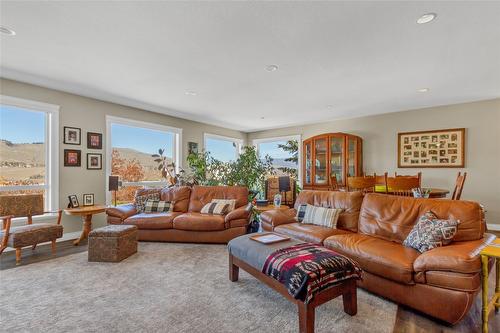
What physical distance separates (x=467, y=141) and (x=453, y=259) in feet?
13.7

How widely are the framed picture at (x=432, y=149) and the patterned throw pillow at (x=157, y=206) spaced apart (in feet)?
16.1

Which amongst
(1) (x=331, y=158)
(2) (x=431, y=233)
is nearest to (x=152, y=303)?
(2) (x=431, y=233)

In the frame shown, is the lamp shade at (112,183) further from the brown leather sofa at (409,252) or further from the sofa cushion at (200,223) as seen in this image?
the brown leather sofa at (409,252)

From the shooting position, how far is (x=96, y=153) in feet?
15.0

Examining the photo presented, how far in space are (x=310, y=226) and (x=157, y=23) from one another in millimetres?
2839

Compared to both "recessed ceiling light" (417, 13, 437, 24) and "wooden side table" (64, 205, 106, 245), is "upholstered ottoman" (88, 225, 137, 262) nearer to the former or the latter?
"wooden side table" (64, 205, 106, 245)

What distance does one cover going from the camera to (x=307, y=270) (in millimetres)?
1719

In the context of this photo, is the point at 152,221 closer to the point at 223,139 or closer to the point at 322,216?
the point at 322,216

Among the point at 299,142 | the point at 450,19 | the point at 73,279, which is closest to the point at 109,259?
the point at 73,279

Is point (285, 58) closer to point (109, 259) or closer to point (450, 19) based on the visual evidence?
point (450, 19)

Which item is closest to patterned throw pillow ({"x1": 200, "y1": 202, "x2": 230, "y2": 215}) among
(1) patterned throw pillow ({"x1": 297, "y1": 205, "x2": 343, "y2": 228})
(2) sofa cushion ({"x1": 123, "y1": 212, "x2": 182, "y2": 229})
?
(2) sofa cushion ({"x1": 123, "y1": 212, "x2": 182, "y2": 229})

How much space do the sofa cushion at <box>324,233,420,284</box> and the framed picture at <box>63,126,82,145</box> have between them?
435cm

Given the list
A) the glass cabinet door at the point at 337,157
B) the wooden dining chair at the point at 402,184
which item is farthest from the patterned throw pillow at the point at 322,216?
the glass cabinet door at the point at 337,157

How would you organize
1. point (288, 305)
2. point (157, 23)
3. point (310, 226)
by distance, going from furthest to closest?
point (310, 226) → point (157, 23) → point (288, 305)
